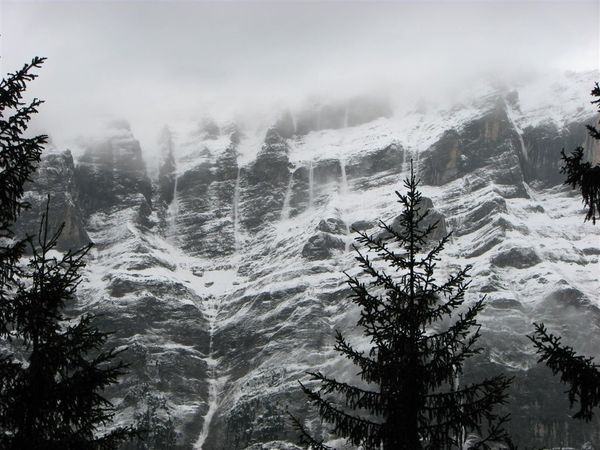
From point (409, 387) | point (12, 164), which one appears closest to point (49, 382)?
point (12, 164)

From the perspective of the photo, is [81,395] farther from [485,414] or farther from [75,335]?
[485,414]

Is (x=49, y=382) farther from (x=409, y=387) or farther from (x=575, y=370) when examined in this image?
(x=575, y=370)

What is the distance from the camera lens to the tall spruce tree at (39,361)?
58.9 ft

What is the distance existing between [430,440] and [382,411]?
1.19m

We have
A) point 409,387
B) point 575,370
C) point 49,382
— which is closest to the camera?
point 575,370

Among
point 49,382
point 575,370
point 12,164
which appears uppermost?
point 12,164

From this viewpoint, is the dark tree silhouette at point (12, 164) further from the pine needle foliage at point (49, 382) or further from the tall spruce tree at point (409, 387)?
the tall spruce tree at point (409, 387)

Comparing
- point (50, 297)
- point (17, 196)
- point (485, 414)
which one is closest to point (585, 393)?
point (485, 414)

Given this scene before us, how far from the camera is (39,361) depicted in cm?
1852

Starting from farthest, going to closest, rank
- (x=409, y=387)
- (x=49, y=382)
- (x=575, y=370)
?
(x=409, y=387)
(x=49, y=382)
(x=575, y=370)

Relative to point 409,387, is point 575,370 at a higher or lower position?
lower

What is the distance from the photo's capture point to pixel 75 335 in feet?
62.4

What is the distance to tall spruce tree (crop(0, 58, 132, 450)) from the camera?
17.9m

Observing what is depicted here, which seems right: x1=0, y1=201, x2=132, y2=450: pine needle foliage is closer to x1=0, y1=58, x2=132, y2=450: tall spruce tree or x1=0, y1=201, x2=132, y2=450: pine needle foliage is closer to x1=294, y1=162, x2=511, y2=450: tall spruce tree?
x1=0, y1=58, x2=132, y2=450: tall spruce tree
